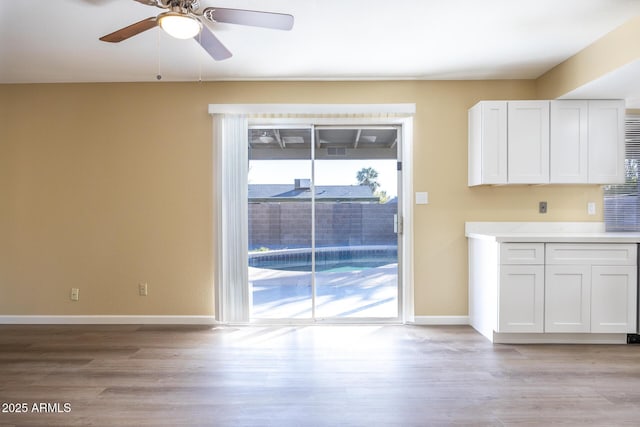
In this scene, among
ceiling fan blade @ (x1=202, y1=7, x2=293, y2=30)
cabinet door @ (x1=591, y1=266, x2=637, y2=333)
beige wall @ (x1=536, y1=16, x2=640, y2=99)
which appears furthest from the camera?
cabinet door @ (x1=591, y1=266, x2=637, y2=333)

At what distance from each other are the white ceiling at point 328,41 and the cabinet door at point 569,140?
45 cm

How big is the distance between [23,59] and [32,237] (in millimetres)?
1706

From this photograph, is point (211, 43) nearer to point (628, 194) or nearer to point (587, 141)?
point (587, 141)

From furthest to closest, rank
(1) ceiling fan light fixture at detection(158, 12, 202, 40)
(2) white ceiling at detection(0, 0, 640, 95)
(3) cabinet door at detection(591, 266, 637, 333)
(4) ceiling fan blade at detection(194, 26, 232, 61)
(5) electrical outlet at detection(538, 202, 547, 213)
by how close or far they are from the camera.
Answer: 1. (5) electrical outlet at detection(538, 202, 547, 213)
2. (3) cabinet door at detection(591, 266, 637, 333)
3. (2) white ceiling at detection(0, 0, 640, 95)
4. (4) ceiling fan blade at detection(194, 26, 232, 61)
5. (1) ceiling fan light fixture at detection(158, 12, 202, 40)

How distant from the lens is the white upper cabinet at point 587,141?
3.41 meters

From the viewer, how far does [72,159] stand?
3.88 metres

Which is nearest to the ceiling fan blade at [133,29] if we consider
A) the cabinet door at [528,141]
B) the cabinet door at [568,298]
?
the cabinet door at [528,141]

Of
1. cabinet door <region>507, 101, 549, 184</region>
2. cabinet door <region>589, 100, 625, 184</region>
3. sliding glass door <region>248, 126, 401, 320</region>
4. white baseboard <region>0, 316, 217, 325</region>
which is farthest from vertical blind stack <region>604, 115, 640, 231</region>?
white baseboard <region>0, 316, 217, 325</region>

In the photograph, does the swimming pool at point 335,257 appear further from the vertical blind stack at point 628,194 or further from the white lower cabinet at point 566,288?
the vertical blind stack at point 628,194

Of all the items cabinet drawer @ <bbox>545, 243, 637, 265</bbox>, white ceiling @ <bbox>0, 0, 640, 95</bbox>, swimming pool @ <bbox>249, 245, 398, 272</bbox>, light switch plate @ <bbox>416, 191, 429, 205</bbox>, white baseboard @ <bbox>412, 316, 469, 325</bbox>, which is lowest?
white baseboard @ <bbox>412, 316, 469, 325</bbox>

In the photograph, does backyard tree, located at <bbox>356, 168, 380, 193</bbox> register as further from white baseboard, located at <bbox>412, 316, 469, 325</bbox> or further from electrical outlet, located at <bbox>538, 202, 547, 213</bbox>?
electrical outlet, located at <bbox>538, 202, 547, 213</bbox>

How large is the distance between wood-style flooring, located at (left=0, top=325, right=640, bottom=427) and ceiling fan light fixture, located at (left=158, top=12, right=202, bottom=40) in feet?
6.83

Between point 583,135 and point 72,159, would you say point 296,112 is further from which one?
point 583,135

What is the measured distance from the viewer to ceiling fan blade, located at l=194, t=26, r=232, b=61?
92.8 inches
